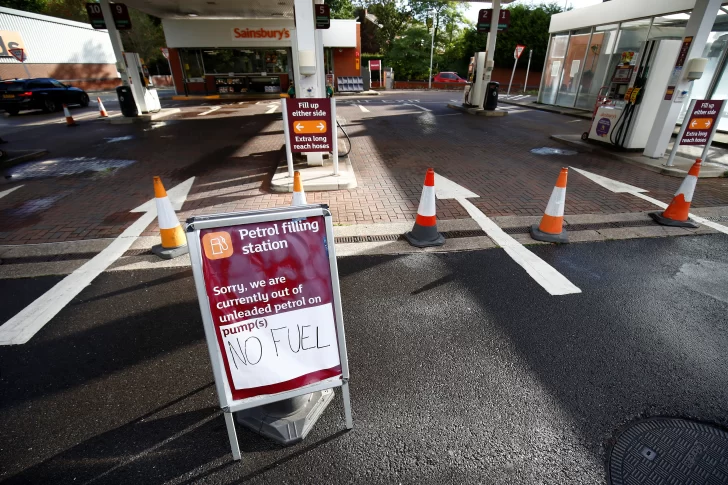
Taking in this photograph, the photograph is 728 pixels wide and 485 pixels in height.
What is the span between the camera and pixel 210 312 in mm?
1886

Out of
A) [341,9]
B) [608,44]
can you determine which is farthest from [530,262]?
[341,9]

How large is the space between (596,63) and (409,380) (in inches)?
746

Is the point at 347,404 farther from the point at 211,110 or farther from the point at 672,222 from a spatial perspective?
the point at 211,110

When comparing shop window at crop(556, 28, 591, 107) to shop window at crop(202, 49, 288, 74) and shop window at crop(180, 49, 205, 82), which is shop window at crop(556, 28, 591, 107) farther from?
shop window at crop(180, 49, 205, 82)

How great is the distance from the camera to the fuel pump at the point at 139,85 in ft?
45.8

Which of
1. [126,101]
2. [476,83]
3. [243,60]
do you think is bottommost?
[126,101]

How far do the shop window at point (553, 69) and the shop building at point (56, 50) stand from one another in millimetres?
34336

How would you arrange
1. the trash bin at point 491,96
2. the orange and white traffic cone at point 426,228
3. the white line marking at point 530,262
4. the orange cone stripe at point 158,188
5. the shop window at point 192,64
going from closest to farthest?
the white line marking at point 530,262 → the orange cone stripe at point 158,188 → the orange and white traffic cone at point 426,228 → the trash bin at point 491,96 → the shop window at point 192,64

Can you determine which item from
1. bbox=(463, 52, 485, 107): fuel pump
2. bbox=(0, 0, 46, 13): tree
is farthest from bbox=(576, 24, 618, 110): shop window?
bbox=(0, 0, 46, 13): tree

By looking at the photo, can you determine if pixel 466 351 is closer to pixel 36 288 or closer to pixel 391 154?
pixel 36 288

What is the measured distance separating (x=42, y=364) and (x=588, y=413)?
12.9 ft

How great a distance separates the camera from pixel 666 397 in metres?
2.46

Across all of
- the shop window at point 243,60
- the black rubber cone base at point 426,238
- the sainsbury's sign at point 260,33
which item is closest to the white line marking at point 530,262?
the black rubber cone base at point 426,238

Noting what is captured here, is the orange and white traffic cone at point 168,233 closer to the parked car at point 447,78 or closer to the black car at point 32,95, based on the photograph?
the black car at point 32,95
